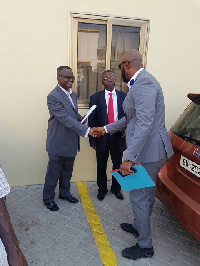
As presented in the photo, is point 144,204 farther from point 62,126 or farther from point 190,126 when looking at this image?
point 62,126

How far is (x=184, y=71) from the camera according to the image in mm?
4293

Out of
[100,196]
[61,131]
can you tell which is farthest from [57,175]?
[100,196]

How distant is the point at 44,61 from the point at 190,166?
2.55 meters

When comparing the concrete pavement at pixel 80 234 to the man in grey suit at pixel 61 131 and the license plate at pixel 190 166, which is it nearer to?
the man in grey suit at pixel 61 131

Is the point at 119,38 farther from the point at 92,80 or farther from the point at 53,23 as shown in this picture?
the point at 53,23

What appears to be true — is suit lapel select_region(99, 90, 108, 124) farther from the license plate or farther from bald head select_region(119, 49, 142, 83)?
the license plate

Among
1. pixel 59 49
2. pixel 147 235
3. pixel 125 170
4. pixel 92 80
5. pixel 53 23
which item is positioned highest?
pixel 53 23

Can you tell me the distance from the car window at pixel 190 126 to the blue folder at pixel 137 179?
2.14ft

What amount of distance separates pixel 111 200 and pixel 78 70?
2159 millimetres

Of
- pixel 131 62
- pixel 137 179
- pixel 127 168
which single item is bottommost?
pixel 137 179

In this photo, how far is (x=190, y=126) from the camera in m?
2.76

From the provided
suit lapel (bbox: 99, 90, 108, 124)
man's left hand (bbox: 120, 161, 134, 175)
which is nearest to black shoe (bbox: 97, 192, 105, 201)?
suit lapel (bbox: 99, 90, 108, 124)

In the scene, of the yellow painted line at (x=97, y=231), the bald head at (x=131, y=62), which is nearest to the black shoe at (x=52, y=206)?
the yellow painted line at (x=97, y=231)

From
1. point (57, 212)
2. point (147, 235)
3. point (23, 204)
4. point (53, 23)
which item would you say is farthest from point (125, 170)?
point (53, 23)
